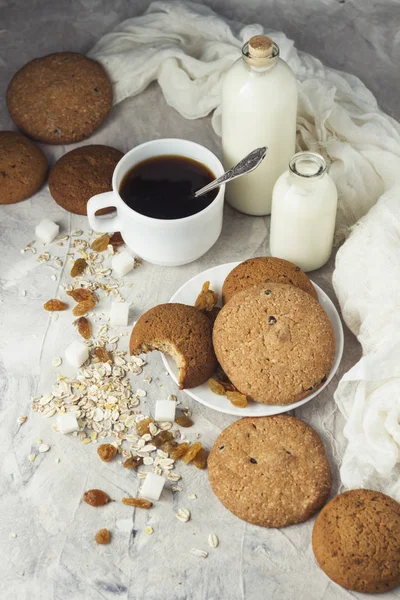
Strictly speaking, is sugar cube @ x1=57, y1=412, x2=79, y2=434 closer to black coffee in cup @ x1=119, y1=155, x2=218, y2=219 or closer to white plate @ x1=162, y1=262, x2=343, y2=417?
white plate @ x1=162, y1=262, x2=343, y2=417

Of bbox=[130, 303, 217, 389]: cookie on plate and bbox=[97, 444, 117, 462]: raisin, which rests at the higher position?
bbox=[130, 303, 217, 389]: cookie on plate

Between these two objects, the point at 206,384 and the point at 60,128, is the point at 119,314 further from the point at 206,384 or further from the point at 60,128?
the point at 60,128

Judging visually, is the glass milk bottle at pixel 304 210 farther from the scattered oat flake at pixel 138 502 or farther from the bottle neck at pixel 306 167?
the scattered oat flake at pixel 138 502

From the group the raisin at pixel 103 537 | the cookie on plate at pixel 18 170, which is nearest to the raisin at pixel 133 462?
the raisin at pixel 103 537

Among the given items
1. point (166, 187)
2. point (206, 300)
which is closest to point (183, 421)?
point (206, 300)

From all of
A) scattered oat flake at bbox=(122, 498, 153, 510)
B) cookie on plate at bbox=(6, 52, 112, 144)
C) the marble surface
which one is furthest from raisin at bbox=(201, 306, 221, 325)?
cookie on plate at bbox=(6, 52, 112, 144)

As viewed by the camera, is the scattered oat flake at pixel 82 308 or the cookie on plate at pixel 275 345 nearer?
the cookie on plate at pixel 275 345
